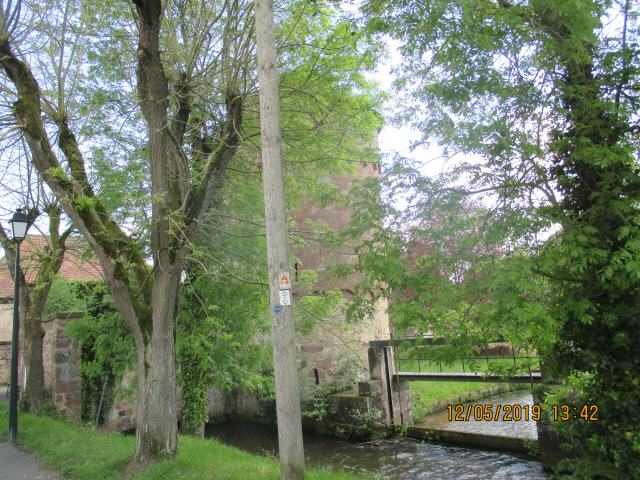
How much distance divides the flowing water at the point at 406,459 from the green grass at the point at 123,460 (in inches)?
88.9

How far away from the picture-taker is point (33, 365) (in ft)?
37.0

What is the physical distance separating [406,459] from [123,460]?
251 inches

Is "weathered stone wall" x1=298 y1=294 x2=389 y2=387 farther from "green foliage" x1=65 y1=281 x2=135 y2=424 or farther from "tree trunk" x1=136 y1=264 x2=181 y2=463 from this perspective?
"tree trunk" x1=136 y1=264 x2=181 y2=463

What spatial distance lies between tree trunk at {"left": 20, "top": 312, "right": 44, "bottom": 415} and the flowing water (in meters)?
4.77

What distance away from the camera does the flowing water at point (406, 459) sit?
9.27m

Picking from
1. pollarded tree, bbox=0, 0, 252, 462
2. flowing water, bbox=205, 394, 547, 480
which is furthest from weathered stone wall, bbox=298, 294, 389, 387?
pollarded tree, bbox=0, 0, 252, 462

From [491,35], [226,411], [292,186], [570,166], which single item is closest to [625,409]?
[570,166]

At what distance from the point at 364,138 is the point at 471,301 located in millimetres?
5102

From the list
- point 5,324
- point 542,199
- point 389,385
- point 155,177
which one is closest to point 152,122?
point 155,177

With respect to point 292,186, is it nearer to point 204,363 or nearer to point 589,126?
point 204,363
